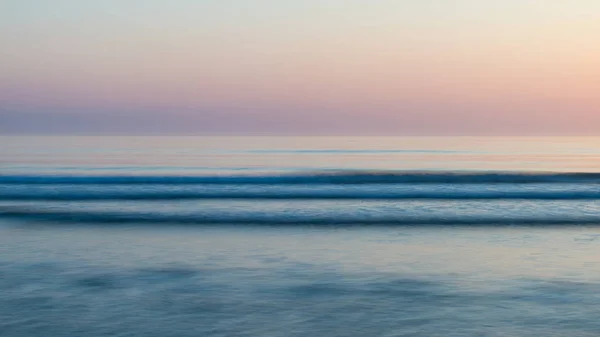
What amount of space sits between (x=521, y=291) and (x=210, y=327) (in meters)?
3.37

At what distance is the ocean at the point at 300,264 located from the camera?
20.0ft

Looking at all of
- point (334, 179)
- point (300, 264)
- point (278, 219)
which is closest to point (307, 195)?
point (334, 179)

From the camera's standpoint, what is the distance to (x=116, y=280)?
759 centimetres

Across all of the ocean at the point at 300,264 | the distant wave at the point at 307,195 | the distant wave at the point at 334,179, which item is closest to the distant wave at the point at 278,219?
the ocean at the point at 300,264

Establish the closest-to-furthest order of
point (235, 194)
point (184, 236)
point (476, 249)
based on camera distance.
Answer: point (476, 249) → point (184, 236) → point (235, 194)

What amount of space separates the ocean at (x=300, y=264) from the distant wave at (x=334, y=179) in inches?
154

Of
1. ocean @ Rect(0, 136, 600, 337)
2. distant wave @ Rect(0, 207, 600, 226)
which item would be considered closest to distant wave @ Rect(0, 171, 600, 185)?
ocean @ Rect(0, 136, 600, 337)

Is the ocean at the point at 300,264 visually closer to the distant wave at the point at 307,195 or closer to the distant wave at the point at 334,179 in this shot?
the distant wave at the point at 307,195

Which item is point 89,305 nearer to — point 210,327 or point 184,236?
point 210,327

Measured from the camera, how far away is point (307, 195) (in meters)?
18.1

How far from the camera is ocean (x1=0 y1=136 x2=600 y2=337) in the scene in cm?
609

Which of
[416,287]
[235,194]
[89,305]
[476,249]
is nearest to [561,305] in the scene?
[416,287]

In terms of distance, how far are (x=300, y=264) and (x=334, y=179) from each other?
14464 millimetres

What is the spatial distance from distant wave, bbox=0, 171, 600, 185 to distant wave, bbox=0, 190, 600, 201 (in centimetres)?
324
